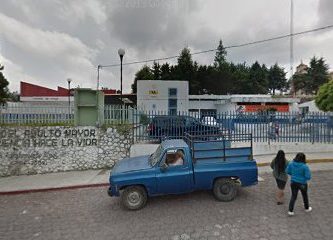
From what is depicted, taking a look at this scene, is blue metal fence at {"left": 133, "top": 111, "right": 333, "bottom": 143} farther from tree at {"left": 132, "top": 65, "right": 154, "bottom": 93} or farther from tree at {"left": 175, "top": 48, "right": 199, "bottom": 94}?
tree at {"left": 132, "top": 65, "right": 154, "bottom": 93}

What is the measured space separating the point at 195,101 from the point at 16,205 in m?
31.5

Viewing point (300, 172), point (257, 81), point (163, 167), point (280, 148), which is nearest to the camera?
point (300, 172)

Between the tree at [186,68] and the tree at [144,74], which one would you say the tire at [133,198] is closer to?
the tree at [186,68]

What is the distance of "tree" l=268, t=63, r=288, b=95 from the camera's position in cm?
7556

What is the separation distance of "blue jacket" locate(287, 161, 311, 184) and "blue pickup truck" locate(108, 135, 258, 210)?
103cm

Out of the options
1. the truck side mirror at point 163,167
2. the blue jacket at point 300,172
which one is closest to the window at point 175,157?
the truck side mirror at point 163,167

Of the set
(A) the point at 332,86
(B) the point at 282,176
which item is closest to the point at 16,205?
(B) the point at 282,176

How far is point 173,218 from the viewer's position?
5484mm

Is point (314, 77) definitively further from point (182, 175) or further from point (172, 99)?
point (182, 175)

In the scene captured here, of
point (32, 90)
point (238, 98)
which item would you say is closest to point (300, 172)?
point (238, 98)

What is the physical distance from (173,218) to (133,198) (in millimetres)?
1137

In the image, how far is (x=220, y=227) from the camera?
4.99m

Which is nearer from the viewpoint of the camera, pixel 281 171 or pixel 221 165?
pixel 281 171

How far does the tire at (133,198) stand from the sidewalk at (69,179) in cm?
237
